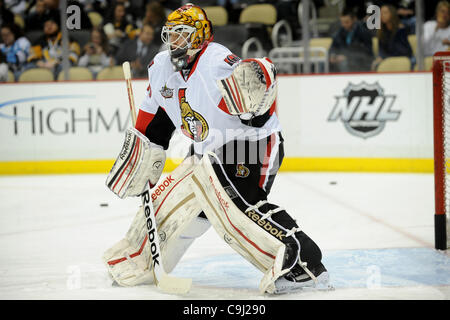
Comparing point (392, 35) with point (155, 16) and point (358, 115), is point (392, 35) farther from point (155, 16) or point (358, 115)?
point (155, 16)

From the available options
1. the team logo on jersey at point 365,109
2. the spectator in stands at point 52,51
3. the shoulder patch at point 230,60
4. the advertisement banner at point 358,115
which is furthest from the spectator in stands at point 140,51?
the shoulder patch at point 230,60

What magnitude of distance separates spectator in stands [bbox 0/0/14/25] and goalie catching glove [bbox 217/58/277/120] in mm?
4791

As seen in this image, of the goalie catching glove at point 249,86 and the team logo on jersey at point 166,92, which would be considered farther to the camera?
the team logo on jersey at point 166,92

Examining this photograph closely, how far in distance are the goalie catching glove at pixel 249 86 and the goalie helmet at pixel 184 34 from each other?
0.35m

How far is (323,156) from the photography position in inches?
243

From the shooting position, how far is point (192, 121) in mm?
2611

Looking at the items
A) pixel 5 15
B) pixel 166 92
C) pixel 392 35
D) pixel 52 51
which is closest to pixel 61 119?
pixel 52 51

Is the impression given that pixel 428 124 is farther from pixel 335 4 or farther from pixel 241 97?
pixel 241 97

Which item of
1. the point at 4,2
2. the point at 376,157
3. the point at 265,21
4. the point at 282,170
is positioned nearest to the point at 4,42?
the point at 4,2

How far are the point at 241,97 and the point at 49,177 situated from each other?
426cm

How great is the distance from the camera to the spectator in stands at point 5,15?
650 cm

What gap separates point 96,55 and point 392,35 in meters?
2.60

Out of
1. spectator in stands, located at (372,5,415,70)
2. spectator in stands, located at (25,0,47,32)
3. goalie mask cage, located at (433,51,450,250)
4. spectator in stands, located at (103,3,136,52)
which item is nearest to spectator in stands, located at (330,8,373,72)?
spectator in stands, located at (372,5,415,70)

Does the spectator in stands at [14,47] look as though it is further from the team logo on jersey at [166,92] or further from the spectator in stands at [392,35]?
the team logo on jersey at [166,92]
